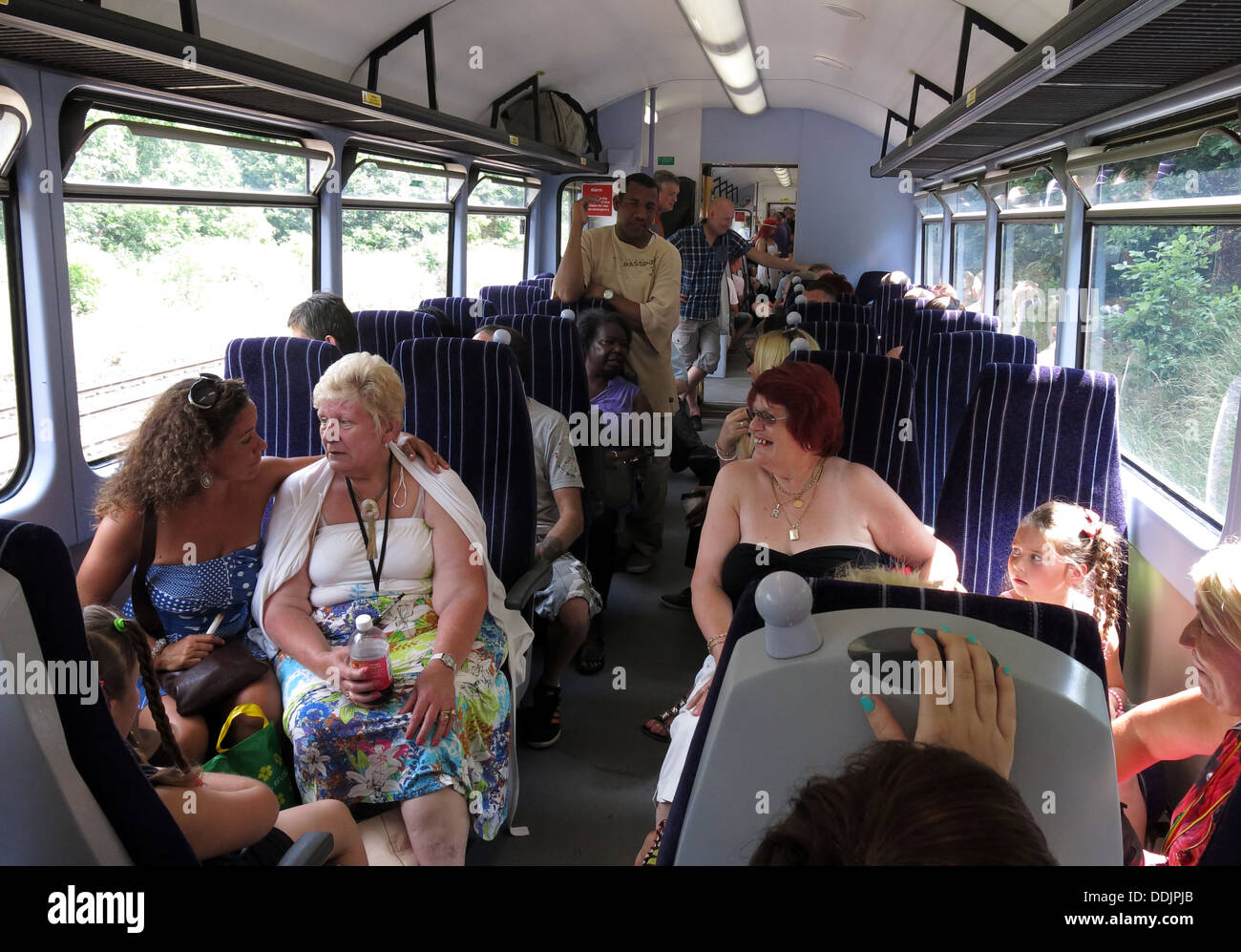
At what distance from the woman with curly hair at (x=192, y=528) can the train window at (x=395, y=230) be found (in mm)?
3495

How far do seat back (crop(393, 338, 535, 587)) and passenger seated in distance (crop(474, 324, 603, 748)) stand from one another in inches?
4.6

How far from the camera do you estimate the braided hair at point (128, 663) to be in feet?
5.07

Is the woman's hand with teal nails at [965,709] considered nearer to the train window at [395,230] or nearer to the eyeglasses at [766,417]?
the eyeglasses at [766,417]

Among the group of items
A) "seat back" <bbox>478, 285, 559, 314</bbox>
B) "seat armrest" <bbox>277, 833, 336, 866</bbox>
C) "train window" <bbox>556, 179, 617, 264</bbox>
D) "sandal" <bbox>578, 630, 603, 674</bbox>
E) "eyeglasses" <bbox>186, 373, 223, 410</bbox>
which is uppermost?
"train window" <bbox>556, 179, 617, 264</bbox>

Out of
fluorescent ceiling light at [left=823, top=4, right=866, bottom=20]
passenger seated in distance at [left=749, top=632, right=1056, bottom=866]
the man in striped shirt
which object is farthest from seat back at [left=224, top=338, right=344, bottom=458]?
fluorescent ceiling light at [left=823, top=4, right=866, bottom=20]

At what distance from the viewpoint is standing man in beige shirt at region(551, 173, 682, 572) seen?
505 cm

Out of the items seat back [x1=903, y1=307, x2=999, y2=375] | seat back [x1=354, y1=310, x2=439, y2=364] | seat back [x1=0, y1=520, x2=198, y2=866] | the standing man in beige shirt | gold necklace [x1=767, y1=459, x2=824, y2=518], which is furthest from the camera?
seat back [x1=903, y1=307, x2=999, y2=375]

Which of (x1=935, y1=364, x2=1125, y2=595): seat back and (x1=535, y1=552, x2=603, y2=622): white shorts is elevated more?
(x1=935, y1=364, x2=1125, y2=595): seat back

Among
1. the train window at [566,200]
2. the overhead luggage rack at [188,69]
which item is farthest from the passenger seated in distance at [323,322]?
the train window at [566,200]

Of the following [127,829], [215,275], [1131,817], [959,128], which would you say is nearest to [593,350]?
[215,275]

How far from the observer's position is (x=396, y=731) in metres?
2.25

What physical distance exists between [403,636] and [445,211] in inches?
227

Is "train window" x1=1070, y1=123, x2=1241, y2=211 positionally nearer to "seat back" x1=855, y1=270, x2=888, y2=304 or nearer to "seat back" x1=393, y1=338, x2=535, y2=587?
"seat back" x1=393, y1=338, x2=535, y2=587
